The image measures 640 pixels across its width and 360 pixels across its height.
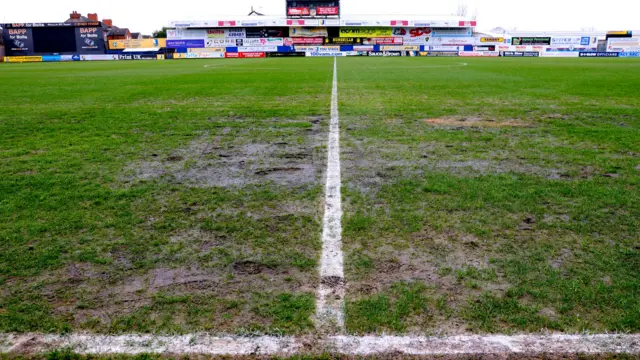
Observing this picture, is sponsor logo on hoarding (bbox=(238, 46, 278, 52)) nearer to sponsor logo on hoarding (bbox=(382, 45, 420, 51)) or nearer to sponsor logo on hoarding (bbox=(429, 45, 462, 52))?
sponsor logo on hoarding (bbox=(382, 45, 420, 51))

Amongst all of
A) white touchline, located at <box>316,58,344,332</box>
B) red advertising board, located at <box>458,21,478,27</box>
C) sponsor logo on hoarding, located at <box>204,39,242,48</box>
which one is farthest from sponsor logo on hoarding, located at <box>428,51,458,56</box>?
white touchline, located at <box>316,58,344,332</box>

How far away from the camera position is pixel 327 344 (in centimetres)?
212

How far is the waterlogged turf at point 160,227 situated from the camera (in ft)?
7.91

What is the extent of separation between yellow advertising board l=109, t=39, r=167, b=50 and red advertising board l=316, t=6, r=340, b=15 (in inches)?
865

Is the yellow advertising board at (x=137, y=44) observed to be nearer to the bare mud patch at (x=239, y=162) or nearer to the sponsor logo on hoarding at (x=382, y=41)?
the sponsor logo on hoarding at (x=382, y=41)

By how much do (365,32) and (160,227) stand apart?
7181 centimetres

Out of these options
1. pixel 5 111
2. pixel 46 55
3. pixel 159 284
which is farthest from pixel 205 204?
pixel 46 55

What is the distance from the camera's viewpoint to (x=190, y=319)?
2328 mm

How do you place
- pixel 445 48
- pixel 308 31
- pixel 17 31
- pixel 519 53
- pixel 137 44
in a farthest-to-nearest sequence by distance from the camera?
pixel 308 31 < pixel 137 44 < pixel 17 31 < pixel 445 48 < pixel 519 53

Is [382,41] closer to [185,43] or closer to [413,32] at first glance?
[413,32]

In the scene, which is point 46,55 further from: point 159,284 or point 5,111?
point 159,284

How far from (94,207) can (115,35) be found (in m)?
90.2

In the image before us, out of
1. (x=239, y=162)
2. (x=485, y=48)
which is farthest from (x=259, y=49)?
(x=239, y=162)

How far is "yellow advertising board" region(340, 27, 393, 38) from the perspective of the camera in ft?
233
